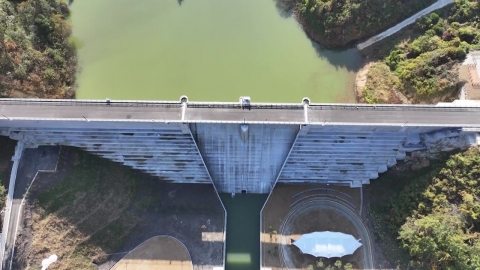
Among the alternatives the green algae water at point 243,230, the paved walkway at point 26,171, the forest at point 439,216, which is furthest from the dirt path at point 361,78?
the paved walkway at point 26,171

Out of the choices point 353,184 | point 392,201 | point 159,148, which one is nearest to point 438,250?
point 392,201

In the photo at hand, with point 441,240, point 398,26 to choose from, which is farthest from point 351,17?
point 441,240

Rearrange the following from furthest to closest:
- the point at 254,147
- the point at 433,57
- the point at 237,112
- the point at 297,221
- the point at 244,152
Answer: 1. the point at 433,57
2. the point at 297,221
3. the point at 244,152
4. the point at 254,147
5. the point at 237,112

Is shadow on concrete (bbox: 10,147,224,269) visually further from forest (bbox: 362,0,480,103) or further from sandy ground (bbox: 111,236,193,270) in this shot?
forest (bbox: 362,0,480,103)

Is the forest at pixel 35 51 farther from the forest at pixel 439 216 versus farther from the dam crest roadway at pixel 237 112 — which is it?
the forest at pixel 439 216

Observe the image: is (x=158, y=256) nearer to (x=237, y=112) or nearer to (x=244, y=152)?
(x=244, y=152)

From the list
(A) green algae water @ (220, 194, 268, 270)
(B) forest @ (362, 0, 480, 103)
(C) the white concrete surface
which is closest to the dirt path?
(B) forest @ (362, 0, 480, 103)

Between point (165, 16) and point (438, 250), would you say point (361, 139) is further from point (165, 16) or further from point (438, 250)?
point (165, 16)
